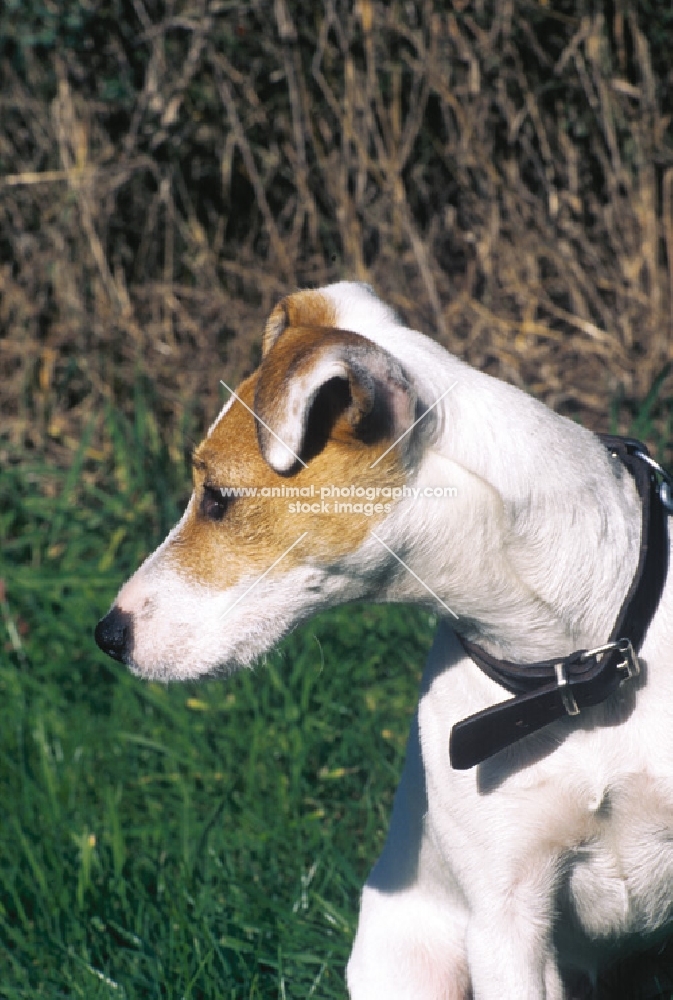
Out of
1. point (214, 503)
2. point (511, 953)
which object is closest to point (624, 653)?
point (511, 953)

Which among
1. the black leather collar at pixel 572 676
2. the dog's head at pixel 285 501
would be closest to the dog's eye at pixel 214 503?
the dog's head at pixel 285 501

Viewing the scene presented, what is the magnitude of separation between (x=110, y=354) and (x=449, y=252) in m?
1.55

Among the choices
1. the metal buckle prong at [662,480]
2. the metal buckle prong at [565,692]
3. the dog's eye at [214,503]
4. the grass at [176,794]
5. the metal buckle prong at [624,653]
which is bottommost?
the grass at [176,794]

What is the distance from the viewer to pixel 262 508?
7.12 feet

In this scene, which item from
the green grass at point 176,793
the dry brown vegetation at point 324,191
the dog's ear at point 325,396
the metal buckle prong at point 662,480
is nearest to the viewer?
the dog's ear at point 325,396

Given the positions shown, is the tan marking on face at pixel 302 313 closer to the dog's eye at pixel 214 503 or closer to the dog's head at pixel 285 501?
the dog's head at pixel 285 501

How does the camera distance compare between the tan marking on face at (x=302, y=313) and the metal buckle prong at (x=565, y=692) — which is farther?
the tan marking on face at (x=302, y=313)

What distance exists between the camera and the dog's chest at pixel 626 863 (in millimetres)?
2127

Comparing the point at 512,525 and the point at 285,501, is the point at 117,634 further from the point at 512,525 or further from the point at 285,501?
the point at 512,525

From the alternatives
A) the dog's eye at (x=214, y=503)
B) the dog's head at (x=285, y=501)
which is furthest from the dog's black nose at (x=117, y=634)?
the dog's eye at (x=214, y=503)

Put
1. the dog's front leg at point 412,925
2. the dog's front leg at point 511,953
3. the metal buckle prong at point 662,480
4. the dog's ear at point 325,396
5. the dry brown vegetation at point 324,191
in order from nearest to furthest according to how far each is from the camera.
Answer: the dog's ear at point 325,396 → the dog's front leg at point 511,953 → the metal buckle prong at point 662,480 → the dog's front leg at point 412,925 → the dry brown vegetation at point 324,191

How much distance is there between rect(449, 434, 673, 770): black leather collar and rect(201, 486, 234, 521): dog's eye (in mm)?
560

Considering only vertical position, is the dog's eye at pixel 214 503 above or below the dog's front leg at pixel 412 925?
above

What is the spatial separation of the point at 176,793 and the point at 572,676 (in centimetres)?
176
